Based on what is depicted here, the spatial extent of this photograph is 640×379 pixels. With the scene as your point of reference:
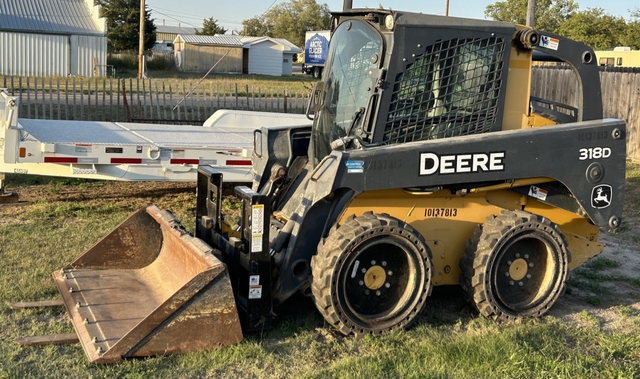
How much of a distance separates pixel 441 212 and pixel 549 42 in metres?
1.72

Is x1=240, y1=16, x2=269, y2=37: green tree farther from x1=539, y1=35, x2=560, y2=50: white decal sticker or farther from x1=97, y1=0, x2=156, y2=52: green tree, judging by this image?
x1=539, y1=35, x2=560, y2=50: white decal sticker

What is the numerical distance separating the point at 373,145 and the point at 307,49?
46.5 meters

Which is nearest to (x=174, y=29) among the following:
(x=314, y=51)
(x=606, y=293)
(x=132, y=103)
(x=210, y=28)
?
(x=210, y=28)

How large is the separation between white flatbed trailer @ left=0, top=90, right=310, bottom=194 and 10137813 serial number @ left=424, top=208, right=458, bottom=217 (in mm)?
4485

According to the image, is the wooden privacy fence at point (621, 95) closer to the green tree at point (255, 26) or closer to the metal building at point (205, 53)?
the metal building at point (205, 53)

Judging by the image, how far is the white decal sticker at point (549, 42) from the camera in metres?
6.16

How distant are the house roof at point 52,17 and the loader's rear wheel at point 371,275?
116 feet

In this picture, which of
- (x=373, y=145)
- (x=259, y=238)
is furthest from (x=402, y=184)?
(x=259, y=238)

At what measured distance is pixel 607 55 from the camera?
34062 millimetres

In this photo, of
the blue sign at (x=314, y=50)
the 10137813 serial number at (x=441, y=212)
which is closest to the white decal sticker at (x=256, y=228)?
the 10137813 serial number at (x=441, y=212)

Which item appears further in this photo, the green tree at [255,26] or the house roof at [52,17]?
the green tree at [255,26]

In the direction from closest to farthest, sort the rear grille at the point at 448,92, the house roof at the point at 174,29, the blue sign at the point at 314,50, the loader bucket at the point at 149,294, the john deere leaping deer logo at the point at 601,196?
the loader bucket at the point at 149,294 → the rear grille at the point at 448,92 → the john deere leaping deer logo at the point at 601,196 → the blue sign at the point at 314,50 → the house roof at the point at 174,29

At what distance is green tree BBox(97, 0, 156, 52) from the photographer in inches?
1945

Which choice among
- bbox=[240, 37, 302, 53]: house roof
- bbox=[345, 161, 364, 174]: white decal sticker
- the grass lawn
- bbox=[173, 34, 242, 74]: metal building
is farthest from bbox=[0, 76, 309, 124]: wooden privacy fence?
bbox=[240, 37, 302, 53]: house roof
